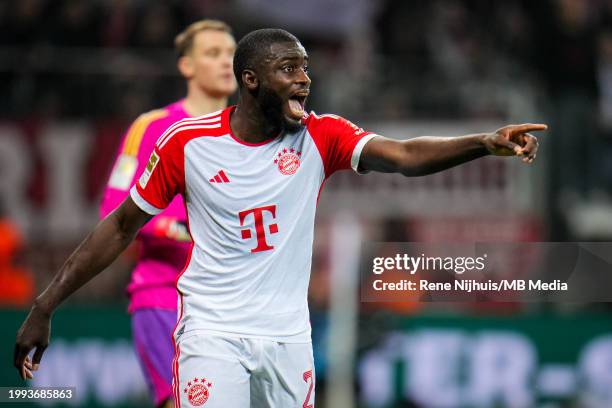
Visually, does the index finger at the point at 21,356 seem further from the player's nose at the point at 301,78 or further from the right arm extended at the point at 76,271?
the player's nose at the point at 301,78

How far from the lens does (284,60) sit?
4895 millimetres

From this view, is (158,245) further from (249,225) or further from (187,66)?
(249,225)

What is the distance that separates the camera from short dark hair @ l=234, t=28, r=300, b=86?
16.2 ft

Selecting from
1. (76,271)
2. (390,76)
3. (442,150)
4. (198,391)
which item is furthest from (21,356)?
(390,76)

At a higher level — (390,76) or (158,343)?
(390,76)

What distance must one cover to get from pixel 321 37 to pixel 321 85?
2136 mm

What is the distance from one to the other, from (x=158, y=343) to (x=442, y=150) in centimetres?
260

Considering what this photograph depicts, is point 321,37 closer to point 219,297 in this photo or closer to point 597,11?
point 597,11

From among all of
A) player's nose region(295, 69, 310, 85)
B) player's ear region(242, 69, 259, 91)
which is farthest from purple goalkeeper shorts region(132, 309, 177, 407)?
player's nose region(295, 69, 310, 85)

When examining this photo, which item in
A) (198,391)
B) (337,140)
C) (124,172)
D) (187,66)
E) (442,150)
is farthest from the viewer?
(187,66)

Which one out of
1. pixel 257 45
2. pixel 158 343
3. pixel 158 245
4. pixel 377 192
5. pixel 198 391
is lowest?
pixel 198 391

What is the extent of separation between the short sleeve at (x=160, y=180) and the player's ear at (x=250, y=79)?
1.34 feet

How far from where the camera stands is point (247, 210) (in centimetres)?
493

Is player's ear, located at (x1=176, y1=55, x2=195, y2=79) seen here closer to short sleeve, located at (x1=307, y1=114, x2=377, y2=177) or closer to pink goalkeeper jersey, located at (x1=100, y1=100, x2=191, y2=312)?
pink goalkeeper jersey, located at (x1=100, y1=100, x2=191, y2=312)
